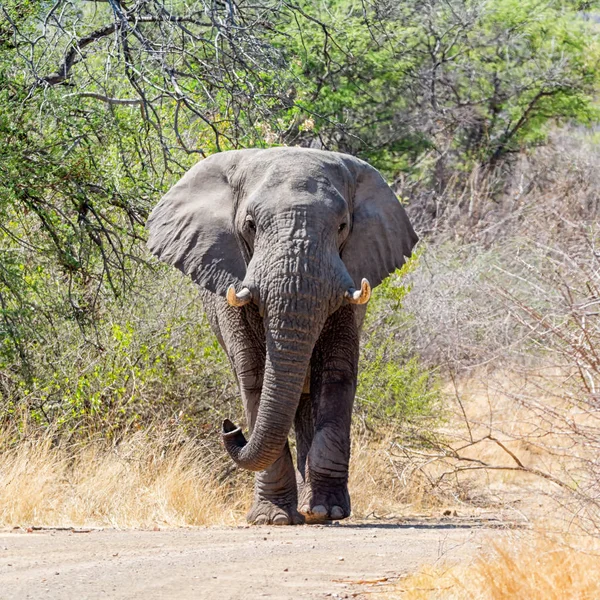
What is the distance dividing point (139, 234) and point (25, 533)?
3844mm

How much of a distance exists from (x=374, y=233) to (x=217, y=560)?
3.22 meters

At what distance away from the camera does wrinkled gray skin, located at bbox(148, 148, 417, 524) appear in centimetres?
788

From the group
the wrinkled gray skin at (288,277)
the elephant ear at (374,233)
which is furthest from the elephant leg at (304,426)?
the elephant ear at (374,233)

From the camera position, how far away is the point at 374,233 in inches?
348

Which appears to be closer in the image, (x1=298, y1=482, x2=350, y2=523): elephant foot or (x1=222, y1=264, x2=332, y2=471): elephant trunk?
(x1=222, y1=264, x2=332, y2=471): elephant trunk

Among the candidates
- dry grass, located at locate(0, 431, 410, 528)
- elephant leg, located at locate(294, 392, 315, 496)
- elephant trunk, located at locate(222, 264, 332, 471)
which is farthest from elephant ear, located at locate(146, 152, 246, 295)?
dry grass, located at locate(0, 431, 410, 528)

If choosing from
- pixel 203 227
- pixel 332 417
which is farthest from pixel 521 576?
pixel 203 227

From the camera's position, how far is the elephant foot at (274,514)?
8477 millimetres

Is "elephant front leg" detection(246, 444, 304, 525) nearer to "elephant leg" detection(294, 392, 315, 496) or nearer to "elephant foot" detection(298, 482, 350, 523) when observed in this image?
"elephant foot" detection(298, 482, 350, 523)

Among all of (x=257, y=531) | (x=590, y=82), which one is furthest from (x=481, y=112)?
(x=257, y=531)

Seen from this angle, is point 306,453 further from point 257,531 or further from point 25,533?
point 25,533

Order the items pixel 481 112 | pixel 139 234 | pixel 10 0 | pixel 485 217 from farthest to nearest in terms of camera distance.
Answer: pixel 481 112, pixel 485 217, pixel 139 234, pixel 10 0

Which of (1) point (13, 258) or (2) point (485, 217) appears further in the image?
(2) point (485, 217)

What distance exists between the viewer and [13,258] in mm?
9609
